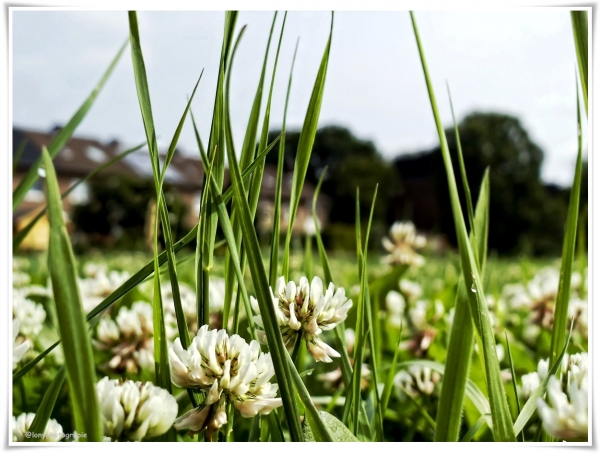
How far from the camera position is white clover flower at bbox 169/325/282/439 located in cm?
29

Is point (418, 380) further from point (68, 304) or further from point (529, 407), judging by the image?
point (68, 304)

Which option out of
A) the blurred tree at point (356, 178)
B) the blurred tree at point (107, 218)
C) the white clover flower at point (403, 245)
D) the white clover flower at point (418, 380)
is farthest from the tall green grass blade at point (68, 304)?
the blurred tree at point (356, 178)

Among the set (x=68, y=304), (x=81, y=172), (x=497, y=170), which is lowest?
(x=68, y=304)

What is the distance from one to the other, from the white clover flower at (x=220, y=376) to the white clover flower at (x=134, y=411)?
1cm

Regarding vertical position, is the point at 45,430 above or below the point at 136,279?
below

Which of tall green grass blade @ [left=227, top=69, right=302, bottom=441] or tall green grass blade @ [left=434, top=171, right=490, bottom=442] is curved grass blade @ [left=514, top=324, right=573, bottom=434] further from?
tall green grass blade @ [left=227, top=69, right=302, bottom=441]

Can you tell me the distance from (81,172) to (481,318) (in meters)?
1.22

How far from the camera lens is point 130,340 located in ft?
1.88

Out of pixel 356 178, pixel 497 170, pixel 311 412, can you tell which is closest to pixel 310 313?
pixel 311 412

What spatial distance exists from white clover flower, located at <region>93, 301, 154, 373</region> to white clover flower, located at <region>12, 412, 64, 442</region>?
0.14 metres

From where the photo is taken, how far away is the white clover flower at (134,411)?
0.28 m

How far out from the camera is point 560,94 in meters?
0.74

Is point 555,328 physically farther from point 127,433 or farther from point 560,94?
point 560,94
